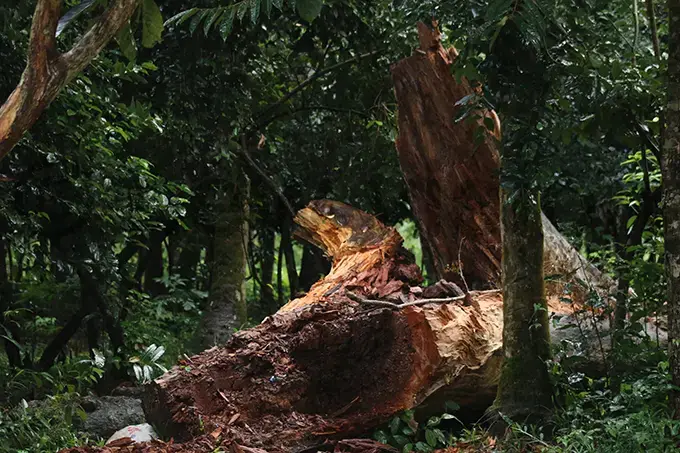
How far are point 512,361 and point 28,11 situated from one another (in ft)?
13.7

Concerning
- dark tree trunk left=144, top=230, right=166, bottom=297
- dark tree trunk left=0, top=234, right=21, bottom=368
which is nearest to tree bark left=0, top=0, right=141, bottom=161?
dark tree trunk left=0, top=234, right=21, bottom=368

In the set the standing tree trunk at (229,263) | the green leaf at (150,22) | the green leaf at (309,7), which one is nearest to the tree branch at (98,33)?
the green leaf at (150,22)

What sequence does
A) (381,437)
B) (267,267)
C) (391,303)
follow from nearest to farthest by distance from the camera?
1. (381,437)
2. (391,303)
3. (267,267)

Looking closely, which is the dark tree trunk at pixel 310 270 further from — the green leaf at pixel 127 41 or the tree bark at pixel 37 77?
the tree bark at pixel 37 77

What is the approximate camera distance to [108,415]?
6.76 m

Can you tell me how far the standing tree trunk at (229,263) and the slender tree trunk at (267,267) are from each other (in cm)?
224

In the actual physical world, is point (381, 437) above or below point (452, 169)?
below

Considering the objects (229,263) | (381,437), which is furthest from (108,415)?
(229,263)

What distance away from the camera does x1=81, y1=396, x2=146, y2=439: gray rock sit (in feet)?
21.7

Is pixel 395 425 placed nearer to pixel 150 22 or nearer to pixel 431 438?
pixel 431 438

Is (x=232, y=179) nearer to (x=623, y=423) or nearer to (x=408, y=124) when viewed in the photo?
(x=408, y=124)

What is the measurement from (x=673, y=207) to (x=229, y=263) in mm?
6343

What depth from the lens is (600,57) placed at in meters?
5.21

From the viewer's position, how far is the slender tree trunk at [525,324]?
16.9ft
